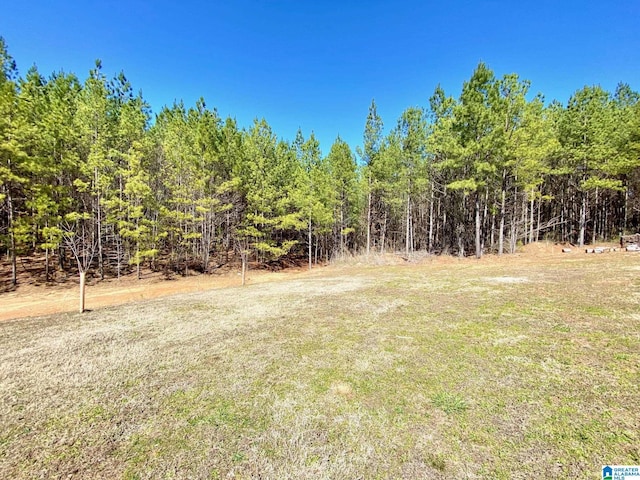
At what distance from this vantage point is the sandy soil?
35.8 feet

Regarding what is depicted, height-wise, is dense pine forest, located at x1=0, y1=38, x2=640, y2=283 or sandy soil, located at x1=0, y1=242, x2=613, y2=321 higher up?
dense pine forest, located at x1=0, y1=38, x2=640, y2=283

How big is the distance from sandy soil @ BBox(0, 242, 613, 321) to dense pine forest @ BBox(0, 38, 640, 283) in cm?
145

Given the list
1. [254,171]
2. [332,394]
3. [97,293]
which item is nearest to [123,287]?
[97,293]

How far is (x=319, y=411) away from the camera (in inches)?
128

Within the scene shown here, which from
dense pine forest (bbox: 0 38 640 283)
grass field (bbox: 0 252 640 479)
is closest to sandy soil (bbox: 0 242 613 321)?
dense pine forest (bbox: 0 38 640 283)

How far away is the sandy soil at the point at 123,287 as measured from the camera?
10906 millimetres

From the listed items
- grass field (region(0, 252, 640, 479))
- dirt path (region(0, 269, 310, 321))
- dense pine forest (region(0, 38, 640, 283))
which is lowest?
dirt path (region(0, 269, 310, 321))

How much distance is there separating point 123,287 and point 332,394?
628 inches

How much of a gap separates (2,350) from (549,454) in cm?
853

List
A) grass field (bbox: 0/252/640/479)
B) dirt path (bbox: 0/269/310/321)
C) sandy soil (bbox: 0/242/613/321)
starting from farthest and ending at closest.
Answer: sandy soil (bbox: 0/242/613/321) → dirt path (bbox: 0/269/310/321) → grass field (bbox: 0/252/640/479)

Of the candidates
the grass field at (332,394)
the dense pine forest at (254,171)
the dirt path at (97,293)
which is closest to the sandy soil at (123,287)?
the dirt path at (97,293)

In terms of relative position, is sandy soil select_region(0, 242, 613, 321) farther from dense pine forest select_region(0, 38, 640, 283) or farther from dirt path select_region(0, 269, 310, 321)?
dense pine forest select_region(0, 38, 640, 283)

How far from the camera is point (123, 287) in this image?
15.1 metres

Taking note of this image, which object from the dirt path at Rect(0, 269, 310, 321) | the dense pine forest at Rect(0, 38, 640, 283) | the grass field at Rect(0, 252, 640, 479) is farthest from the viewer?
the dense pine forest at Rect(0, 38, 640, 283)
